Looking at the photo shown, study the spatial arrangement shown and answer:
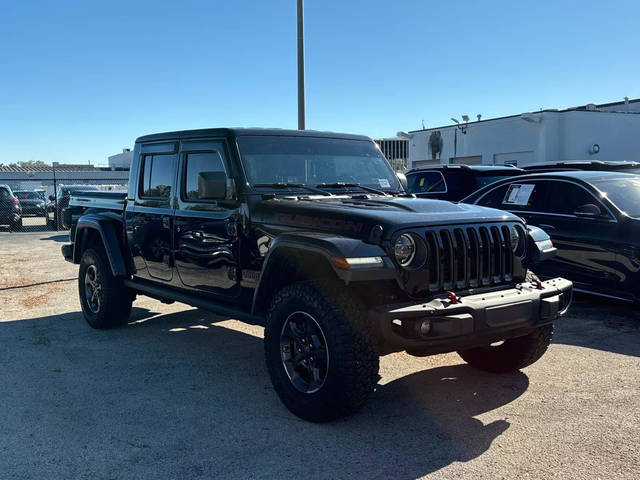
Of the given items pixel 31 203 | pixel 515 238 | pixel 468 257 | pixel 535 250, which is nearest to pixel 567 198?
pixel 535 250

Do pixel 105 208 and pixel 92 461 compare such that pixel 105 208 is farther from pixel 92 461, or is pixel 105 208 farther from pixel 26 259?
pixel 26 259

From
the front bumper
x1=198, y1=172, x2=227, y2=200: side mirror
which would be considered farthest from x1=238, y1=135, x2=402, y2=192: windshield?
the front bumper

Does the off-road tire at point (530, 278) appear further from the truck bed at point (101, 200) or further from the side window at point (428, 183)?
the side window at point (428, 183)

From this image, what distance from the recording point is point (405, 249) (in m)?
3.81

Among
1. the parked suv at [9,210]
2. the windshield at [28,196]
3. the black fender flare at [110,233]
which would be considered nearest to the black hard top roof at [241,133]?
the black fender flare at [110,233]

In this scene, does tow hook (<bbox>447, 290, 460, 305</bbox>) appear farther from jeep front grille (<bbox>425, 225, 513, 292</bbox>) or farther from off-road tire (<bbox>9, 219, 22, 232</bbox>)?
off-road tire (<bbox>9, 219, 22, 232</bbox>)

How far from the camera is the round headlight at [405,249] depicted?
3.78m

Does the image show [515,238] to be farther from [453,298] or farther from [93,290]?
[93,290]

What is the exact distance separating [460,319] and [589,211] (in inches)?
150

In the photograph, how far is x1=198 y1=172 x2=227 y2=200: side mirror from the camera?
461 centimetres

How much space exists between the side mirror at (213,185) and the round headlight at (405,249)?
1.54m

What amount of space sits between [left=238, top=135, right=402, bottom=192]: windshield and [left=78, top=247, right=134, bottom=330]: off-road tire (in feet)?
7.90

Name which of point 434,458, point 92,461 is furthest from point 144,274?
point 434,458

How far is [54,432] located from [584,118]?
29.8 m
